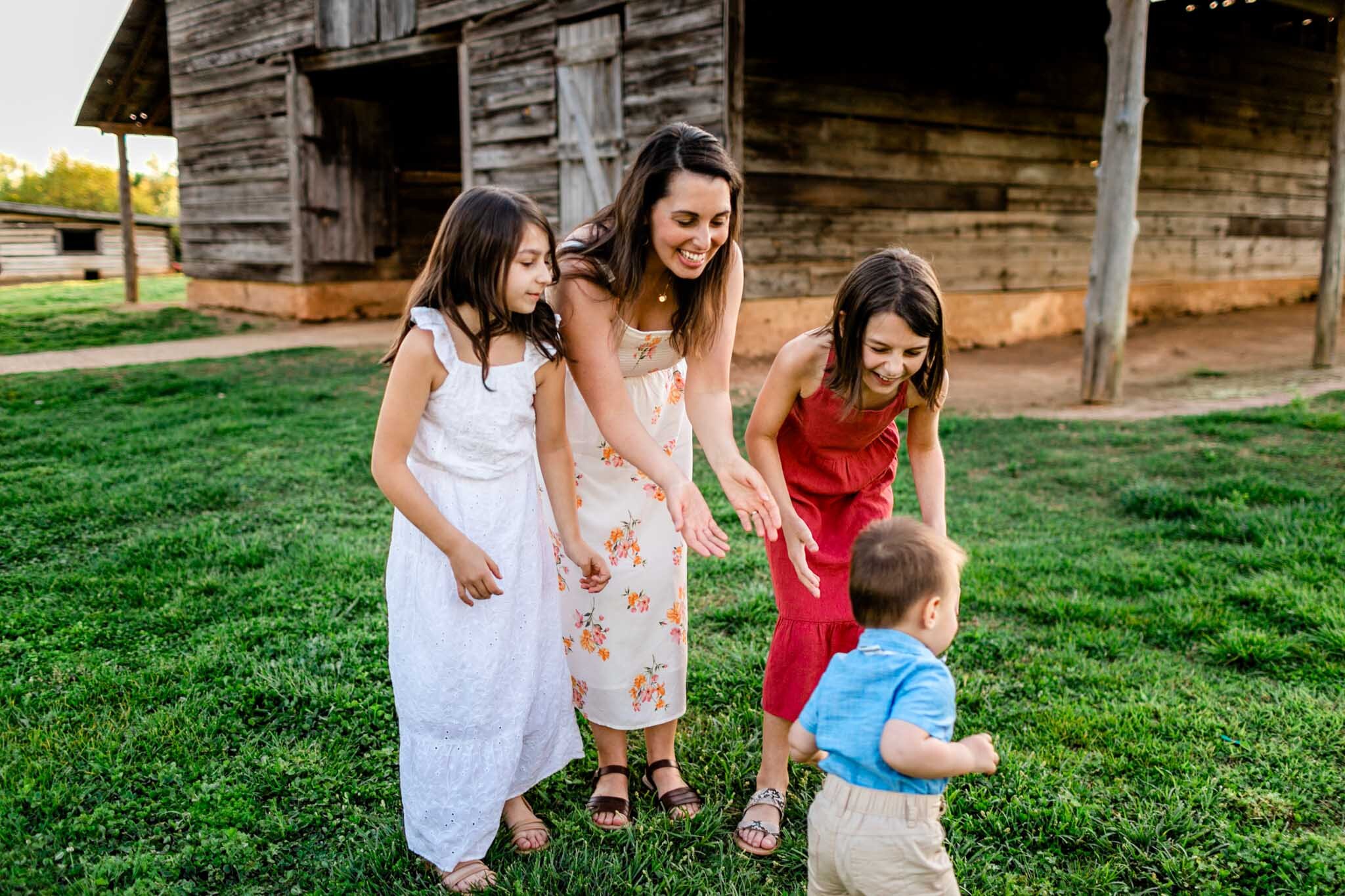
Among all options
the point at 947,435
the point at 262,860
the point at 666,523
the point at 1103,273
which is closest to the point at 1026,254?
the point at 1103,273

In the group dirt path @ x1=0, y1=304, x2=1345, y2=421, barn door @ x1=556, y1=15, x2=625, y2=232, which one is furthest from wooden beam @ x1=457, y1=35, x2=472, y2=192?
dirt path @ x1=0, y1=304, x2=1345, y2=421

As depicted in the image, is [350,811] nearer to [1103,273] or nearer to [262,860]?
[262,860]

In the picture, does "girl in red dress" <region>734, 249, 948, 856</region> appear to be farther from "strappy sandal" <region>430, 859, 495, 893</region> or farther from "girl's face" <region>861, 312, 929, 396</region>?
"strappy sandal" <region>430, 859, 495, 893</region>

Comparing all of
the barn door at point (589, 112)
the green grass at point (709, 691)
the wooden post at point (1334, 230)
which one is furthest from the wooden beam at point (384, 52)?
the wooden post at point (1334, 230)

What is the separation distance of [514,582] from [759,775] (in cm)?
85

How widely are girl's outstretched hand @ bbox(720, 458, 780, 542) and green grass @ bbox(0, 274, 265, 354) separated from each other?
11.6m

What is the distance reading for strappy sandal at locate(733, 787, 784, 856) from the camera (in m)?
2.42

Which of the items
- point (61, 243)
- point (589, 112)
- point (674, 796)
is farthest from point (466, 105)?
point (61, 243)

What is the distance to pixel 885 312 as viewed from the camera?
86.0 inches

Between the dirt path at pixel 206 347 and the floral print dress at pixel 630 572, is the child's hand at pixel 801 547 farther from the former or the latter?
the dirt path at pixel 206 347

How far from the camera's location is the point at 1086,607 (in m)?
3.70

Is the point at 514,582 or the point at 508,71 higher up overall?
the point at 508,71

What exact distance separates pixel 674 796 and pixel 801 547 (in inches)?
30.7

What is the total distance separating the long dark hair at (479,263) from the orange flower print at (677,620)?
34.3 inches
